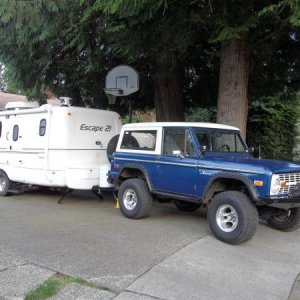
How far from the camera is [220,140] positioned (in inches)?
342

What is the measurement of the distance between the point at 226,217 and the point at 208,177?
0.73 m

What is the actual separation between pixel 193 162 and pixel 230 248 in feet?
5.43

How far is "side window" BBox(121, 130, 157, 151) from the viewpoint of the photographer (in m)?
8.95

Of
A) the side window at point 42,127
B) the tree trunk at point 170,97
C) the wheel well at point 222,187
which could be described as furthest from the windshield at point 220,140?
the tree trunk at point 170,97

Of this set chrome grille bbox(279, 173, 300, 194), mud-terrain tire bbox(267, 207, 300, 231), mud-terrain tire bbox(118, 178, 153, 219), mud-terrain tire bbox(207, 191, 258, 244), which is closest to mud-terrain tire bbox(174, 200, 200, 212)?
mud-terrain tire bbox(118, 178, 153, 219)

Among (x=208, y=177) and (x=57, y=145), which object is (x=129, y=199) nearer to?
(x=208, y=177)

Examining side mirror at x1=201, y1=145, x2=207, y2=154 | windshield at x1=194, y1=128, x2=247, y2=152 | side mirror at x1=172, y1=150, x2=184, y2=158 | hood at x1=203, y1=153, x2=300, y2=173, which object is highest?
windshield at x1=194, y1=128, x2=247, y2=152

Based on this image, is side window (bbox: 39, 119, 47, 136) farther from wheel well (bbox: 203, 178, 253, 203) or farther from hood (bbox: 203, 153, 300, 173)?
wheel well (bbox: 203, 178, 253, 203)

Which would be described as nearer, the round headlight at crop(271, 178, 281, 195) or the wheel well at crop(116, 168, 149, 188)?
the round headlight at crop(271, 178, 281, 195)

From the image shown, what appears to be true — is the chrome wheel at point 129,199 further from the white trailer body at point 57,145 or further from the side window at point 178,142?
the white trailer body at point 57,145

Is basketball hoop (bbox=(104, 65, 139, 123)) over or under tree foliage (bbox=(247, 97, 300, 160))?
over

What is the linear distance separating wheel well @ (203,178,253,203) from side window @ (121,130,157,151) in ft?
5.32

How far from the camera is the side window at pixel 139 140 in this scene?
8.95 metres

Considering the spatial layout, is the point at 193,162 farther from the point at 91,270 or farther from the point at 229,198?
the point at 91,270
